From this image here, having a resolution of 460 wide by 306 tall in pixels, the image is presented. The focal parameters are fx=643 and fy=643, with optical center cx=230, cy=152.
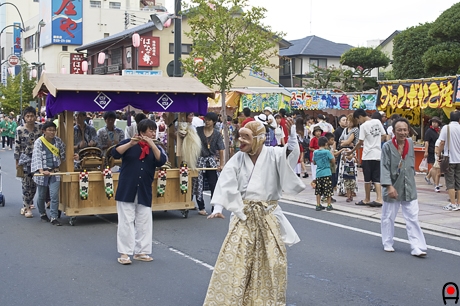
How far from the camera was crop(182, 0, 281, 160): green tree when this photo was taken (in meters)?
18.4

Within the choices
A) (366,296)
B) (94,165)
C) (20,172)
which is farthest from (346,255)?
(20,172)

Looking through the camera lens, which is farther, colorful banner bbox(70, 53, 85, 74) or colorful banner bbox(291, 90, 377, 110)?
colorful banner bbox(70, 53, 85, 74)

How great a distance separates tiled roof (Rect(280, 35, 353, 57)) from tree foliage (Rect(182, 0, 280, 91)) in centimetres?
3037

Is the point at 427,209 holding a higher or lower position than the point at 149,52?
lower

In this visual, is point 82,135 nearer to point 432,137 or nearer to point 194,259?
point 194,259

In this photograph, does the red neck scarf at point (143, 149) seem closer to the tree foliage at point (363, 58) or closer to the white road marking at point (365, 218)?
the white road marking at point (365, 218)

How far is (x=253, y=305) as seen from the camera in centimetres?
548

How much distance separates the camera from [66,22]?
200ft

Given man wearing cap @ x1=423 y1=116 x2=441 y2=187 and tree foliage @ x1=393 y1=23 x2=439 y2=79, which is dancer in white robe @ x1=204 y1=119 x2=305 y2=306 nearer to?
man wearing cap @ x1=423 y1=116 x2=441 y2=187

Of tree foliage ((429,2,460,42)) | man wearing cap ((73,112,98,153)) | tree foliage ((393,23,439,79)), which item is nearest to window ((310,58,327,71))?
tree foliage ((393,23,439,79))

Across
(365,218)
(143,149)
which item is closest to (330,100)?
(365,218)

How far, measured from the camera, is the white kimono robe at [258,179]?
18.3 ft

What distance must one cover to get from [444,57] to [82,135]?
15.1 metres

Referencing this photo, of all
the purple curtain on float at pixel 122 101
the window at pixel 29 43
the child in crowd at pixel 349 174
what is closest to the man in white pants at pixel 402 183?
the purple curtain on float at pixel 122 101
